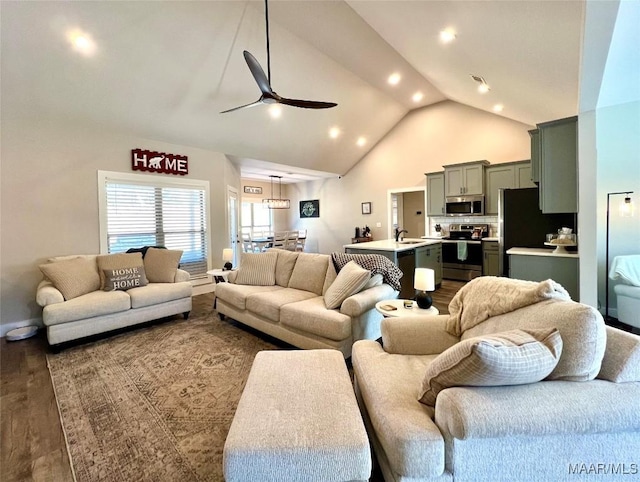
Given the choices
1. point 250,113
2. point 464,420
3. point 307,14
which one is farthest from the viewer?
point 250,113

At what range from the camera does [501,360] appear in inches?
41.2

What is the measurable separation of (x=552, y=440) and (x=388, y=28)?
12.9 ft

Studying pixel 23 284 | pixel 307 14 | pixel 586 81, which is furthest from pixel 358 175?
pixel 23 284

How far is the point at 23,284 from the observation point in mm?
3691

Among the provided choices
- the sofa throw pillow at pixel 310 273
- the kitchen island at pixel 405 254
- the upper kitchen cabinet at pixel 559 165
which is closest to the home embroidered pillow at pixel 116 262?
the sofa throw pillow at pixel 310 273

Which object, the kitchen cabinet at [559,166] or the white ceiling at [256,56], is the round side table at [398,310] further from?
the white ceiling at [256,56]

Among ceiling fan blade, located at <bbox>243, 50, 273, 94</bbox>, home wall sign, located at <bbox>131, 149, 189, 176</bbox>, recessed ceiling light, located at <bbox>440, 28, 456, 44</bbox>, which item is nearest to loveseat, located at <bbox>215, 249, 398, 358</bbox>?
ceiling fan blade, located at <bbox>243, 50, 273, 94</bbox>

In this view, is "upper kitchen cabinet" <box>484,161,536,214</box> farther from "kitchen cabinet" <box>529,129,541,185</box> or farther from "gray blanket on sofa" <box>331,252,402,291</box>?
"gray blanket on sofa" <box>331,252,402,291</box>

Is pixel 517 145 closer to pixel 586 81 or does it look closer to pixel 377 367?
pixel 586 81

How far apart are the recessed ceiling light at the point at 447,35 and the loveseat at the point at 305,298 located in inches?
96.7

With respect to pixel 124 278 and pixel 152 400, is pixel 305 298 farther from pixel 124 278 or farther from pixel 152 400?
pixel 124 278

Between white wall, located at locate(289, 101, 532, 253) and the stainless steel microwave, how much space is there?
0.96 meters

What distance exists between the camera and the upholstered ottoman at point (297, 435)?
1095 millimetres

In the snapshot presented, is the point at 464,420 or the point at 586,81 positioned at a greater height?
the point at 586,81
